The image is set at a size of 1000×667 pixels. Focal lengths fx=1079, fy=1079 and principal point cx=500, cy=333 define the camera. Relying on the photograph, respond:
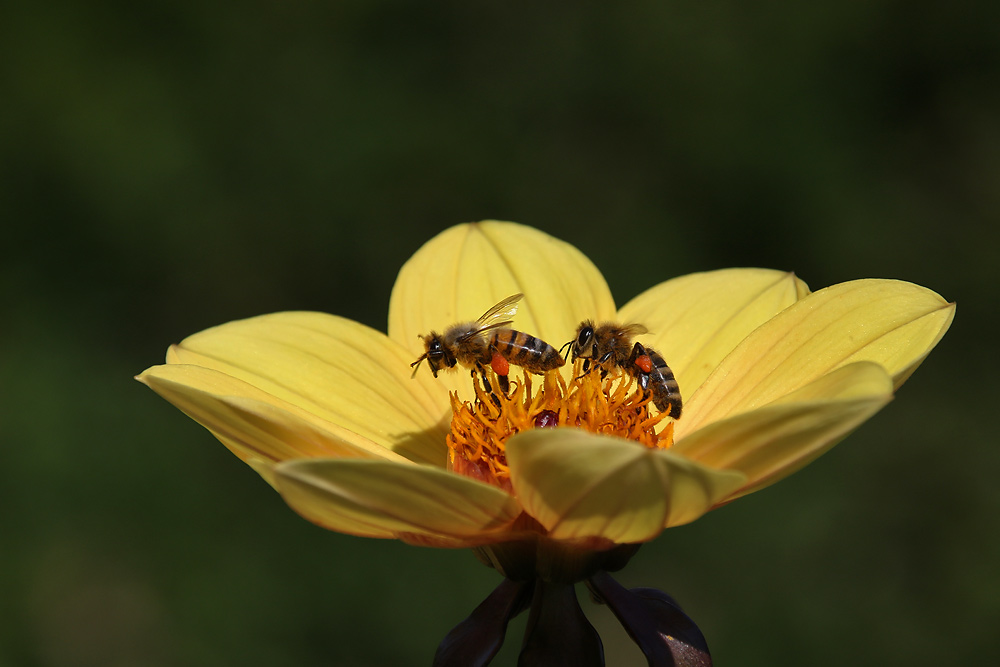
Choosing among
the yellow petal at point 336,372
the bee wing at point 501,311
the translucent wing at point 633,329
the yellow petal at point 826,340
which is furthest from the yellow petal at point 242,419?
the yellow petal at point 826,340

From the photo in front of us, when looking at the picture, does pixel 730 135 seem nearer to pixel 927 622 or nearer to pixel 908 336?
pixel 927 622

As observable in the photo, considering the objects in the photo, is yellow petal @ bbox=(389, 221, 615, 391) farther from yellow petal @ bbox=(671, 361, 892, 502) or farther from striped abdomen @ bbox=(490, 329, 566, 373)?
yellow petal @ bbox=(671, 361, 892, 502)

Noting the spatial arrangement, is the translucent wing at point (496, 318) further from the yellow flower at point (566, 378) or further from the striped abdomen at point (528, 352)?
the yellow flower at point (566, 378)

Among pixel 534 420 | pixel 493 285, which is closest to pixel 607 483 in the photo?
pixel 534 420

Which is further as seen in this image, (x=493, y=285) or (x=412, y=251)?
(x=412, y=251)

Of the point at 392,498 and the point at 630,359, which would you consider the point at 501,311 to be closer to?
the point at 630,359

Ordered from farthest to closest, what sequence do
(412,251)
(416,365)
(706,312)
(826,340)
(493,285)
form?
(412,251) → (493,285) → (706,312) → (416,365) → (826,340)
